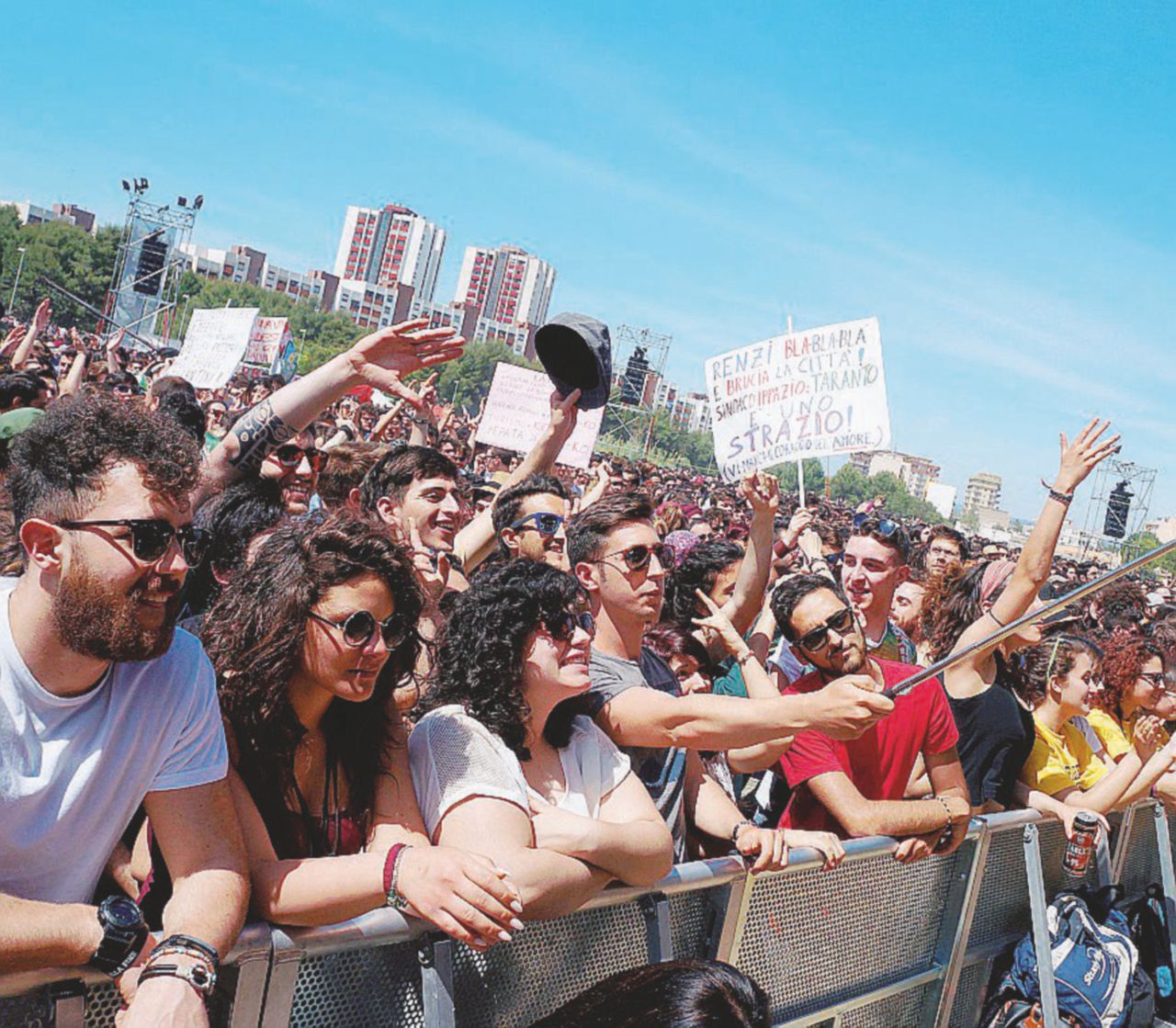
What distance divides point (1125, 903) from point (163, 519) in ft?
16.0

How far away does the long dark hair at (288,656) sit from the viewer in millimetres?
2369

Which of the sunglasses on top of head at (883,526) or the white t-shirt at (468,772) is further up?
the sunglasses on top of head at (883,526)

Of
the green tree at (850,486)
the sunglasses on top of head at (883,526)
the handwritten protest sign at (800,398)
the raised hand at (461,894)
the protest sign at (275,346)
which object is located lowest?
the raised hand at (461,894)

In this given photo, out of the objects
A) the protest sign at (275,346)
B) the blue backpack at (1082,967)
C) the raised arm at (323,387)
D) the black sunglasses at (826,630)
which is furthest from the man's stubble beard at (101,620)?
the protest sign at (275,346)

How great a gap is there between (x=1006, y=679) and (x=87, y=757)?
3858mm

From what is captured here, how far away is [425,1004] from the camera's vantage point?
7.39 feet

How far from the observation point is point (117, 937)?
6.07 feet

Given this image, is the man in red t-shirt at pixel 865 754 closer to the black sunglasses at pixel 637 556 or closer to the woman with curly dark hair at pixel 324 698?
the black sunglasses at pixel 637 556

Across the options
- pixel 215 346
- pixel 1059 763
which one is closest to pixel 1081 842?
pixel 1059 763

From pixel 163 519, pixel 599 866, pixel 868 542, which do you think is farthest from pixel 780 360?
pixel 163 519

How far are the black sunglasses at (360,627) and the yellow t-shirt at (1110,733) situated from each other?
4173 millimetres

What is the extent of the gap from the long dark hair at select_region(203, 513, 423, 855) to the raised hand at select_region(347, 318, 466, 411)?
107 cm

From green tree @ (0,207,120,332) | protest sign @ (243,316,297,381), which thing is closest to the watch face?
protest sign @ (243,316,297,381)

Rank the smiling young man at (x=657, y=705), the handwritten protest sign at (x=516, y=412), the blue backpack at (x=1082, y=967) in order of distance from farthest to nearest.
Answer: the handwritten protest sign at (x=516, y=412) → the blue backpack at (x=1082, y=967) → the smiling young man at (x=657, y=705)
